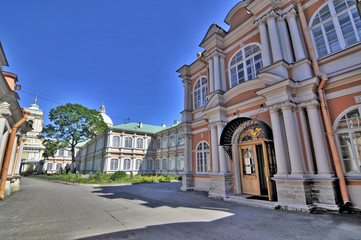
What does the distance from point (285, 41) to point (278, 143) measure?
Result: 4.77m

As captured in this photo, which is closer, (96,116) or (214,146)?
(214,146)

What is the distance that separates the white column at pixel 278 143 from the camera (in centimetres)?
695

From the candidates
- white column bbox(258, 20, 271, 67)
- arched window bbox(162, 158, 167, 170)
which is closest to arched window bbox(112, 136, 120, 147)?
arched window bbox(162, 158, 167, 170)

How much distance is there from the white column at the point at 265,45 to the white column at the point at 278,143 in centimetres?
247

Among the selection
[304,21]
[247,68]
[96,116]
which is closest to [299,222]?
[247,68]

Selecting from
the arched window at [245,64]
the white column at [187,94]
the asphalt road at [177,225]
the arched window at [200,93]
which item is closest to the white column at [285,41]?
the arched window at [245,64]

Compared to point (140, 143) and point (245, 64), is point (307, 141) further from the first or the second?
point (140, 143)

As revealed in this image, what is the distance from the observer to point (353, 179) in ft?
19.4

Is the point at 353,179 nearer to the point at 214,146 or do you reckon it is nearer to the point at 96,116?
the point at 214,146

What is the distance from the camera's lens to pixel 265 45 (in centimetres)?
856

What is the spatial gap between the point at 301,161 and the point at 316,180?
0.76m

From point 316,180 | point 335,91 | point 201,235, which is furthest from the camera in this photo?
point 335,91

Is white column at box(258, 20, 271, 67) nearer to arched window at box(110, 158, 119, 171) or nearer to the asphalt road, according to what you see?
the asphalt road

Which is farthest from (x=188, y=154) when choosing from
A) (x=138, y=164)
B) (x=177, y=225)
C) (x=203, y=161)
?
(x=138, y=164)
